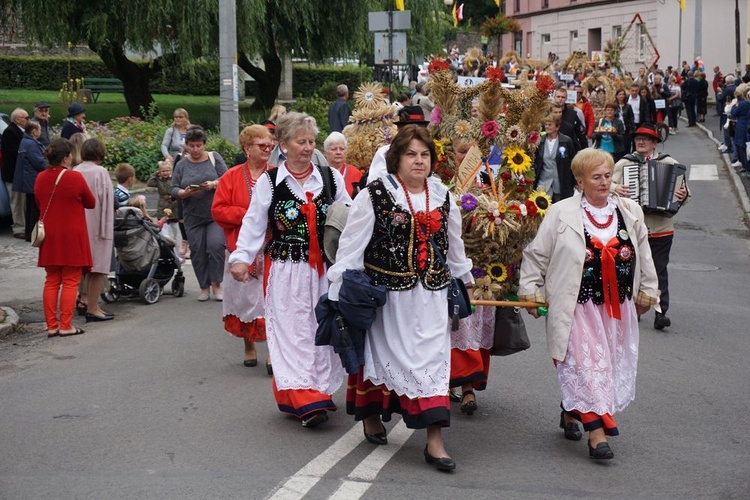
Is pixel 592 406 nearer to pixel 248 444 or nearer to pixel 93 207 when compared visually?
pixel 248 444

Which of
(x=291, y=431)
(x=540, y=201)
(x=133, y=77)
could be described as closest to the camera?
(x=291, y=431)

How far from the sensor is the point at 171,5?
1021 inches

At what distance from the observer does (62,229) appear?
10.2 meters

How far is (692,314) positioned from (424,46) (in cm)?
2491

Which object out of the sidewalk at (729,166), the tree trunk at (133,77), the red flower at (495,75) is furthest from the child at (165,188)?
the tree trunk at (133,77)

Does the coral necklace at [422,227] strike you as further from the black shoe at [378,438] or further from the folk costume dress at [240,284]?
the folk costume dress at [240,284]

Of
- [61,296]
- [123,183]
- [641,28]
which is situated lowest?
Result: [61,296]

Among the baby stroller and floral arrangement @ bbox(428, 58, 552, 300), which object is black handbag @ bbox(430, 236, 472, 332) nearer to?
floral arrangement @ bbox(428, 58, 552, 300)

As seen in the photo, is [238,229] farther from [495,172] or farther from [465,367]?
[465,367]

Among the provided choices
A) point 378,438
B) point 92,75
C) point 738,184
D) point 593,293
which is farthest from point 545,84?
point 92,75

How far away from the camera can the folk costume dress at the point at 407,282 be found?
6.31 metres

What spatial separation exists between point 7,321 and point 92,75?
38.6 m

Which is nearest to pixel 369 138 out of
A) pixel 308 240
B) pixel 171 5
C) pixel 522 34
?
pixel 308 240

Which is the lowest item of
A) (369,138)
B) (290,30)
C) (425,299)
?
(425,299)
